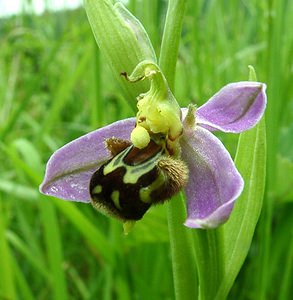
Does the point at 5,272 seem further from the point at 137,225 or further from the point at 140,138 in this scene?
the point at 140,138

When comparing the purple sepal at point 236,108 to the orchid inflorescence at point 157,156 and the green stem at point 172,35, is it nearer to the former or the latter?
the orchid inflorescence at point 157,156

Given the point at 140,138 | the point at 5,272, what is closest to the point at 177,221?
the point at 140,138

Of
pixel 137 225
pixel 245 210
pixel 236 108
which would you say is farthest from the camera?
pixel 137 225

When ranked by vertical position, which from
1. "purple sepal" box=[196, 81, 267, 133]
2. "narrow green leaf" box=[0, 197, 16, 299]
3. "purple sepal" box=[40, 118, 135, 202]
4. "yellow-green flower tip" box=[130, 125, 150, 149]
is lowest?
"narrow green leaf" box=[0, 197, 16, 299]

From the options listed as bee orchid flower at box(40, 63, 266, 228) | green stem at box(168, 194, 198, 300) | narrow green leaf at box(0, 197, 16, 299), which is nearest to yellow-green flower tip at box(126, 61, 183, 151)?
bee orchid flower at box(40, 63, 266, 228)

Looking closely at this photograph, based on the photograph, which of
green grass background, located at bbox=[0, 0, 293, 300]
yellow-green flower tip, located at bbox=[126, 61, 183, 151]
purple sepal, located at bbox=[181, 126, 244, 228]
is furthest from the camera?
green grass background, located at bbox=[0, 0, 293, 300]

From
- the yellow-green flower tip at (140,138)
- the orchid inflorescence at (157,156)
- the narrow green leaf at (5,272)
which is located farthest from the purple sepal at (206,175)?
the narrow green leaf at (5,272)

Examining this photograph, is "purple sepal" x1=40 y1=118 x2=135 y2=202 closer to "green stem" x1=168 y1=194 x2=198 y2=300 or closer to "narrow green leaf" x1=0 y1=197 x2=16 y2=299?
"green stem" x1=168 y1=194 x2=198 y2=300
